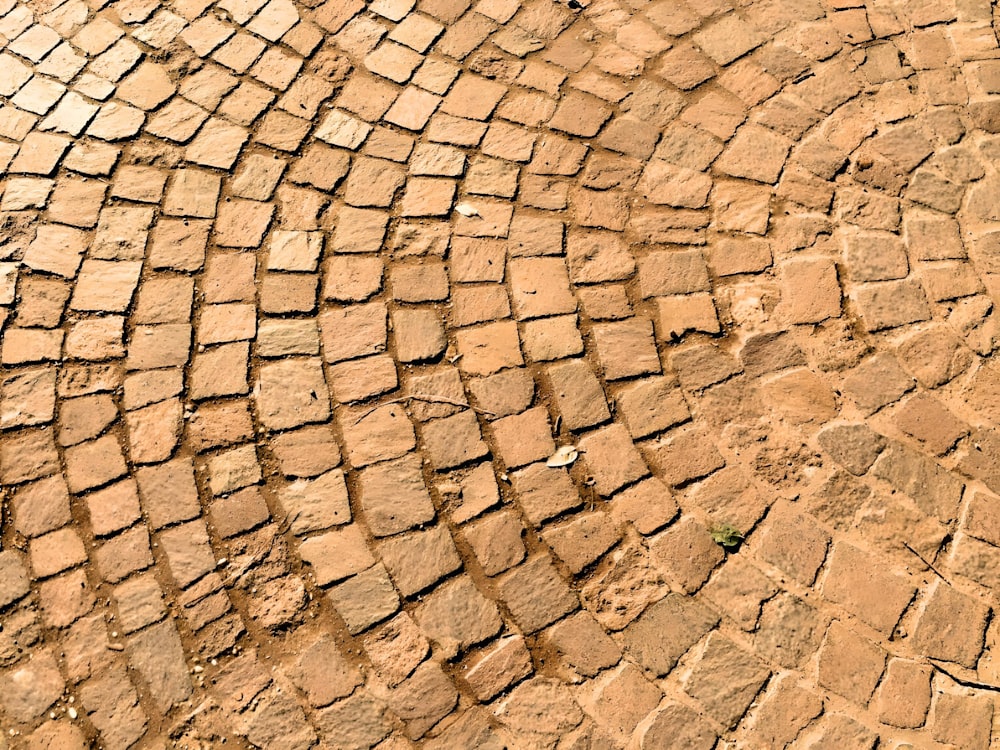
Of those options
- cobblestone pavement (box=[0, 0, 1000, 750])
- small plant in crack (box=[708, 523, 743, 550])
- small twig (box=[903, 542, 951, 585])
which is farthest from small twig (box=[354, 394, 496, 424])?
small twig (box=[903, 542, 951, 585])

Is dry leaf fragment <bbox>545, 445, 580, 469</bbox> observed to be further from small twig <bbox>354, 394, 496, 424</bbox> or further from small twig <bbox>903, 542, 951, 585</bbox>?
small twig <bbox>903, 542, 951, 585</bbox>

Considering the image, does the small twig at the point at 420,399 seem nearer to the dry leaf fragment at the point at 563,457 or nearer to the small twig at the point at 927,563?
the dry leaf fragment at the point at 563,457

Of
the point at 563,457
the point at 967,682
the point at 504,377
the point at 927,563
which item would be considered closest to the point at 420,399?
the point at 504,377

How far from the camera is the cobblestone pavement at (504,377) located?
280 centimetres

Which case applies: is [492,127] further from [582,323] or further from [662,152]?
[582,323]

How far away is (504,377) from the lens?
336 cm

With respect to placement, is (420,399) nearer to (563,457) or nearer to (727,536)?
(563,457)

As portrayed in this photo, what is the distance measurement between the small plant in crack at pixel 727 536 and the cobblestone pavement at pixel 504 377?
0.02 m

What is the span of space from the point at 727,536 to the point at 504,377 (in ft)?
3.30

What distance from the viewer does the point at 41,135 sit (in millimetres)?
4141

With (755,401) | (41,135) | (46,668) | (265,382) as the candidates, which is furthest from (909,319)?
(41,135)

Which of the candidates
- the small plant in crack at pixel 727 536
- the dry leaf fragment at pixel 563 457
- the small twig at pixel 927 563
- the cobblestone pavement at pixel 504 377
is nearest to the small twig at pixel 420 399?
the cobblestone pavement at pixel 504 377

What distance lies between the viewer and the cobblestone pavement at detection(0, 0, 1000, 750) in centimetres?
280

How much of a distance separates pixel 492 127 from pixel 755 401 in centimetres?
177
